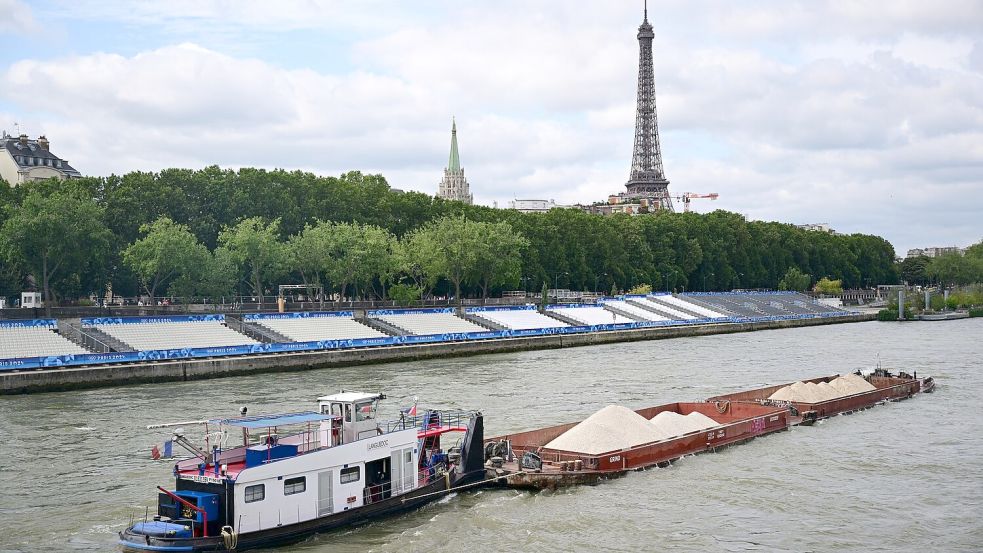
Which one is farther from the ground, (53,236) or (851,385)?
(53,236)

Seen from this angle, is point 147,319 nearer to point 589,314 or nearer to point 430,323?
point 430,323

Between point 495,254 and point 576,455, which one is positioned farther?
point 495,254

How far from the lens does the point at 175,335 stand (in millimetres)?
63969

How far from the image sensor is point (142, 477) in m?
31.0

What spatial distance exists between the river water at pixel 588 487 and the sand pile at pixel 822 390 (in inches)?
72.9

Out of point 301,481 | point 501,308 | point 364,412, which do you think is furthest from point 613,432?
point 501,308

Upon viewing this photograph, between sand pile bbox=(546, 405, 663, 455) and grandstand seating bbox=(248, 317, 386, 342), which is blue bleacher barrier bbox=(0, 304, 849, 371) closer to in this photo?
Answer: grandstand seating bbox=(248, 317, 386, 342)

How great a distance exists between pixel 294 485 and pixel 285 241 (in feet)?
265

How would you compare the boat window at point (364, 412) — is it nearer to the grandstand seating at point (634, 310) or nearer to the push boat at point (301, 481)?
the push boat at point (301, 481)

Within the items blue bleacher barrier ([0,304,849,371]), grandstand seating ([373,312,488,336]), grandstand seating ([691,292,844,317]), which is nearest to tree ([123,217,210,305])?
blue bleacher barrier ([0,304,849,371])

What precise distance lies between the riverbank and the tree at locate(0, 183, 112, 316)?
25.3 metres

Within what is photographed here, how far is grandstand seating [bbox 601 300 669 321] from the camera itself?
349 ft

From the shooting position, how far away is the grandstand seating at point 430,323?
262 feet

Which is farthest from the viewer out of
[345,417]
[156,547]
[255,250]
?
[255,250]
